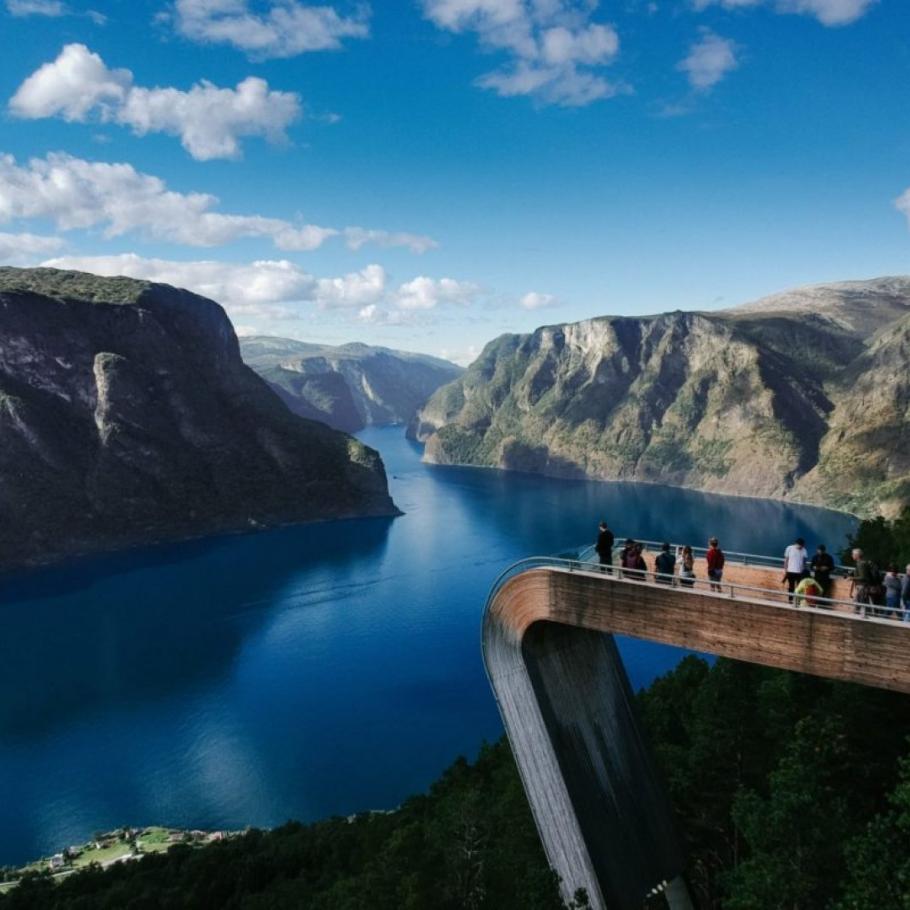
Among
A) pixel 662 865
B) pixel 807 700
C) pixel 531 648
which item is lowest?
pixel 662 865

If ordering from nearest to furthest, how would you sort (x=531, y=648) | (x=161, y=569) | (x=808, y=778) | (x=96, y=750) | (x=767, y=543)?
(x=808, y=778), (x=531, y=648), (x=96, y=750), (x=161, y=569), (x=767, y=543)

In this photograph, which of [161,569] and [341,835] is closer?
[341,835]

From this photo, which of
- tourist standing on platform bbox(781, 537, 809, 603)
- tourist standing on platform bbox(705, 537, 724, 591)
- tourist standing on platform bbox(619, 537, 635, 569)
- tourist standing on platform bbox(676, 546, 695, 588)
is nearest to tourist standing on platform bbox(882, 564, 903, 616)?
tourist standing on platform bbox(781, 537, 809, 603)

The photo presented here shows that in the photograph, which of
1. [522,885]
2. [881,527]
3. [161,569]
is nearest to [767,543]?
[881,527]

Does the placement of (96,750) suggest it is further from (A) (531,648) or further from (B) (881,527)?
(B) (881,527)

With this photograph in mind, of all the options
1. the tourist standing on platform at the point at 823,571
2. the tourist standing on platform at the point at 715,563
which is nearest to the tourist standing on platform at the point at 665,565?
the tourist standing on platform at the point at 715,563

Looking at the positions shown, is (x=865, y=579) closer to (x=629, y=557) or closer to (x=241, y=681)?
(x=629, y=557)

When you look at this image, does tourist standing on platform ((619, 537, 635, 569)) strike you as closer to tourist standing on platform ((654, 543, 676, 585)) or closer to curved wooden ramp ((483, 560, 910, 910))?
tourist standing on platform ((654, 543, 676, 585))
